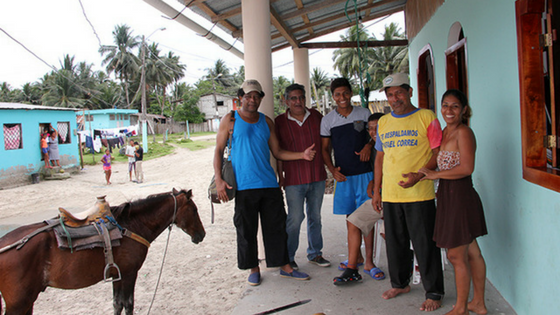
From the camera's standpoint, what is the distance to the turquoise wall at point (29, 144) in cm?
1445

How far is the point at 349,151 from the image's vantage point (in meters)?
3.79

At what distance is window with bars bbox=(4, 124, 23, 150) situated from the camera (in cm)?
1454

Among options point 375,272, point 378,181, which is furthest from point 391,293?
point 378,181

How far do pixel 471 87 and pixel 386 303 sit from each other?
87.2 inches

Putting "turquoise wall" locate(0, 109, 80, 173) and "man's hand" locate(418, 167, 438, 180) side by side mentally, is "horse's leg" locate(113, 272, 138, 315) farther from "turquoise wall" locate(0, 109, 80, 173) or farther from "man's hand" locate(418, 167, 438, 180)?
"turquoise wall" locate(0, 109, 80, 173)

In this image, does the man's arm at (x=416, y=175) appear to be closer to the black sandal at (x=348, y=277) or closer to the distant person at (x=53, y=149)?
the black sandal at (x=348, y=277)

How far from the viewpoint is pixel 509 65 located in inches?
111

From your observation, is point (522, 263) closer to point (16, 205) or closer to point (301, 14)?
point (301, 14)

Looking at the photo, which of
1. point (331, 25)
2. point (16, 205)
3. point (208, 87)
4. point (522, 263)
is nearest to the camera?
point (522, 263)

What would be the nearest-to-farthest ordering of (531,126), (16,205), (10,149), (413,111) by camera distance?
(531,126)
(413,111)
(16,205)
(10,149)

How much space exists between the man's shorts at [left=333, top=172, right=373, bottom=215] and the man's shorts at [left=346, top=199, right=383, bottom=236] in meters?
0.10

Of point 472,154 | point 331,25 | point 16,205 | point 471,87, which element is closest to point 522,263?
point 472,154

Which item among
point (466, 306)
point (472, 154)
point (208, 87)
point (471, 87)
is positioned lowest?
point (466, 306)

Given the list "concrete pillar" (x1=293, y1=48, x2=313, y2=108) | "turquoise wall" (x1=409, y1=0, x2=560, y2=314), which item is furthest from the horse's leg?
"concrete pillar" (x1=293, y1=48, x2=313, y2=108)
